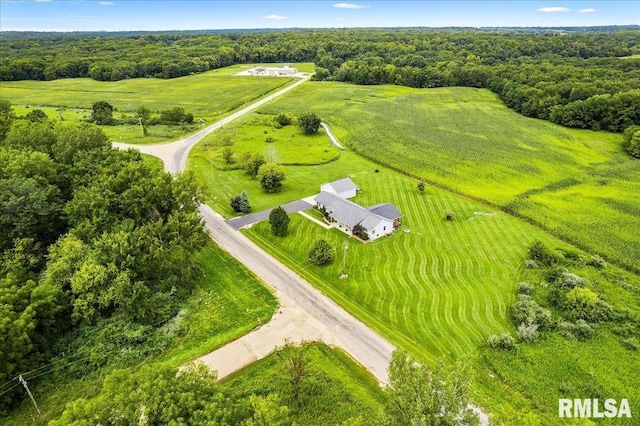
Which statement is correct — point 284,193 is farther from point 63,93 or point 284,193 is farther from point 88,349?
point 63,93

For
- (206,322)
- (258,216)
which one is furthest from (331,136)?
(206,322)

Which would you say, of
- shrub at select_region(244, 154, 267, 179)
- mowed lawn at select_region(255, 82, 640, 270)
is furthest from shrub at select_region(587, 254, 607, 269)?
shrub at select_region(244, 154, 267, 179)

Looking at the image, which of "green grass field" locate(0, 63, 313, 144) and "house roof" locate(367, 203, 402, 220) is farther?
"green grass field" locate(0, 63, 313, 144)

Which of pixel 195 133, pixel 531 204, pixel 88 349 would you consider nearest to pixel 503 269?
pixel 531 204

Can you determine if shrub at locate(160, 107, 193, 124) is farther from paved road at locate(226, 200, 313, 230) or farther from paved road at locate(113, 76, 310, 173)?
paved road at locate(226, 200, 313, 230)

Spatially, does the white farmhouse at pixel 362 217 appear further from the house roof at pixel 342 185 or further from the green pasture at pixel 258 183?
the green pasture at pixel 258 183

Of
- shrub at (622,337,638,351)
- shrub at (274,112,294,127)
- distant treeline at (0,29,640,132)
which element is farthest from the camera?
shrub at (274,112,294,127)
